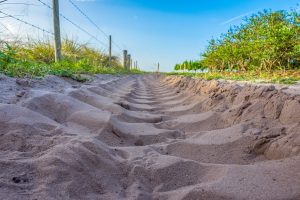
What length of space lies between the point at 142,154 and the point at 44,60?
7.18 meters

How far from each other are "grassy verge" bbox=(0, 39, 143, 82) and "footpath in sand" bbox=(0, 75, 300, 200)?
1.11 m

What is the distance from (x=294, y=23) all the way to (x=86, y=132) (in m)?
10.4

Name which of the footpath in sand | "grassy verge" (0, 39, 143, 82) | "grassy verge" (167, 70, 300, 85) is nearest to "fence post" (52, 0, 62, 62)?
"grassy verge" (0, 39, 143, 82)

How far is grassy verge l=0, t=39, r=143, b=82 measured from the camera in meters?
3.84

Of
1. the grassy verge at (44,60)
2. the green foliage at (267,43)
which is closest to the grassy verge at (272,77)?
the green foliage at (267,43)

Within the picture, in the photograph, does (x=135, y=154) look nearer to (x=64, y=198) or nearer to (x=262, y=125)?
(x=64, y=198)

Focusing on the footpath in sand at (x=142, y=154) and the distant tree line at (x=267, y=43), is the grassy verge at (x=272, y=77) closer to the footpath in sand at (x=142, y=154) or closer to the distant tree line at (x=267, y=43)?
the distant tree line at (x=267, y=43)

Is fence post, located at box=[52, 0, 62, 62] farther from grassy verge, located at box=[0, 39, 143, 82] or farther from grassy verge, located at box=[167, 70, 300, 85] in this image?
grassy verge, located at box=[167, 70, 300, 85]

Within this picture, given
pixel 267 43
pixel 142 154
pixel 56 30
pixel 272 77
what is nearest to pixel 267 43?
pixel 267 43

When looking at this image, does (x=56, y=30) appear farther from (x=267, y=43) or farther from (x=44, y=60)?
(x=267, y=43)

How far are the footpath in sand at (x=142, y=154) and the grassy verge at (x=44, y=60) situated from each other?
1106 millimetres

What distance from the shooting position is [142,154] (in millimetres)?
1777

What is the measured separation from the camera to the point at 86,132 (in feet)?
6.85

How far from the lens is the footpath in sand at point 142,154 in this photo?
4.16 feet
